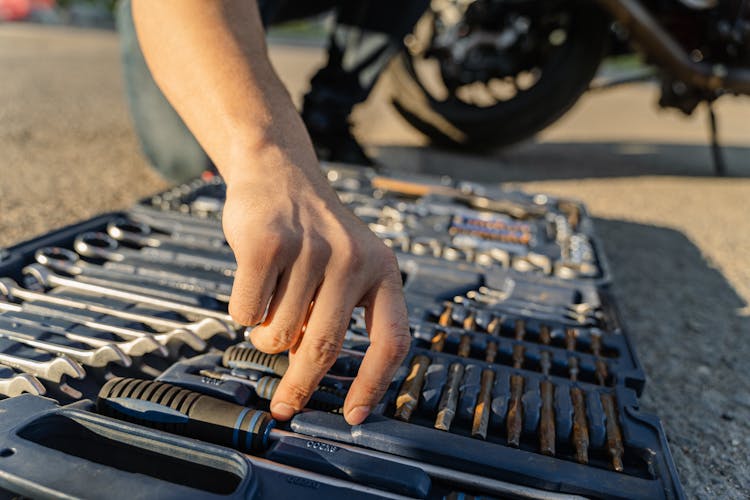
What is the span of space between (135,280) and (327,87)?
1.14 meters

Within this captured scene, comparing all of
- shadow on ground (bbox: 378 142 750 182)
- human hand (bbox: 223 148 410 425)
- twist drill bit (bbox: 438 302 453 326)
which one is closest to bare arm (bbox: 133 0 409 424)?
human hand (bbox: 223 148 410 425)

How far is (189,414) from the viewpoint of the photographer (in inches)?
25.0

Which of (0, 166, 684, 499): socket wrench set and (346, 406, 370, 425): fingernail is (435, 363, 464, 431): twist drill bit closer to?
(0, 166, 684, 499): socket wrench set

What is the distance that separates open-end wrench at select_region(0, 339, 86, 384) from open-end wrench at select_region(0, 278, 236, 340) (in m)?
0.15

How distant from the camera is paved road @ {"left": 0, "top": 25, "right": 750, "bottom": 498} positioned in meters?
1.03

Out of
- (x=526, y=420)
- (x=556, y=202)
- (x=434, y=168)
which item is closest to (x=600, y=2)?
(x=434, y=168)

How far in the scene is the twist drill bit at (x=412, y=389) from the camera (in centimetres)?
70

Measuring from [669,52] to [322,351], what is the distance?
84.1 inches

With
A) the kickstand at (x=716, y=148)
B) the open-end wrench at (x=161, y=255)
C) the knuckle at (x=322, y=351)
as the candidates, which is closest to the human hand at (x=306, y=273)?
the knuckle at (x=322, y=351)

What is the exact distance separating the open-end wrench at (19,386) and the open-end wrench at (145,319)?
20cm

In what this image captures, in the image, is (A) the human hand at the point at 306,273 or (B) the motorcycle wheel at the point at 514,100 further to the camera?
(B) the motorcycle wheel at the point at 514,100

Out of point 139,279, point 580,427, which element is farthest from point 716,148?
point 139,279

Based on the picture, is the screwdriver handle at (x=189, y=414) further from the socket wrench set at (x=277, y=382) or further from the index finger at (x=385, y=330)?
the index finger at (x=385, y=330)

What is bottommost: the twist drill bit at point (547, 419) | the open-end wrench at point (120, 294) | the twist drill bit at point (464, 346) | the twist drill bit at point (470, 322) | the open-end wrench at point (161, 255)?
the twist drill bit at point (547, 419)
